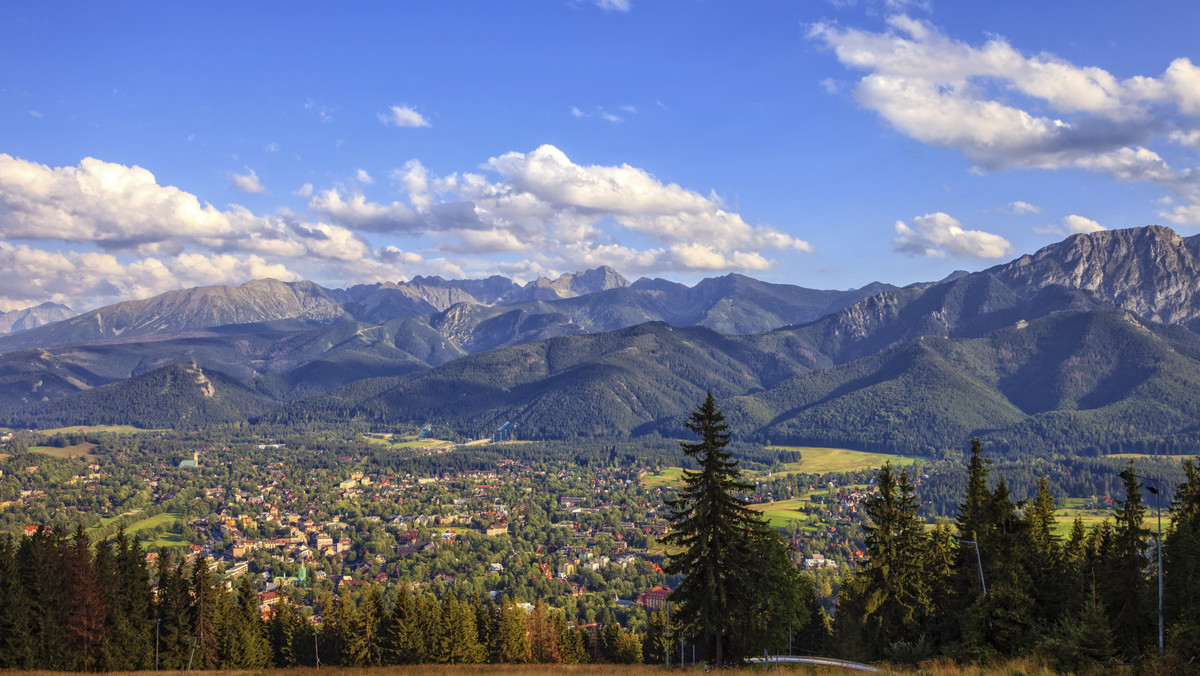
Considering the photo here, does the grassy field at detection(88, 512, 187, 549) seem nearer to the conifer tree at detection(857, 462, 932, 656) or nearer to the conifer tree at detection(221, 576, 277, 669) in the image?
the conifer tree at detection(221, 576, 277, 669)

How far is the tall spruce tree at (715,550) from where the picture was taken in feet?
128

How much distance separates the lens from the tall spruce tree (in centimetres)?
3909

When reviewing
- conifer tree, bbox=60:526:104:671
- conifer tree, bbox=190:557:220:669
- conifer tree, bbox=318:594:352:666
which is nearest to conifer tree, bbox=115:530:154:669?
conifer tree, bbox=60:526:104:671

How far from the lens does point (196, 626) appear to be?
6359 centimetres

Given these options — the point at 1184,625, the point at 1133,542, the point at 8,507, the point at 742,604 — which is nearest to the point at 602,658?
the point at 742,604

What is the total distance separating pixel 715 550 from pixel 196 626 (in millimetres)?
48631

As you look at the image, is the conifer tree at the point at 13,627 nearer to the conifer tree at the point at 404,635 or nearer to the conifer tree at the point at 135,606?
the conifer tree at the point at 135,606

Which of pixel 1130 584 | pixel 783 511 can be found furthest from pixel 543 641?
pixel 783 511

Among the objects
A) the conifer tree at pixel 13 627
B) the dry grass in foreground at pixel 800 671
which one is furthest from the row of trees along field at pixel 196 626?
the dry grass in foreground at pixel 800 671

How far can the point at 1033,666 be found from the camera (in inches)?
923

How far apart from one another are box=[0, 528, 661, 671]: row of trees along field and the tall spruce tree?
35.6 m

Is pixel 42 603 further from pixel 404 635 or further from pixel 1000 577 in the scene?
pixel 1000 577

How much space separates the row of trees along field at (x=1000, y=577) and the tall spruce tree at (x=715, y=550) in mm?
8716

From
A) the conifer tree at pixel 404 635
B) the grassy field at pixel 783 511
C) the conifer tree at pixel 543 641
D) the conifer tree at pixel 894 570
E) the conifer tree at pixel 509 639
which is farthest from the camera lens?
the grassy field at pixel 783 511
